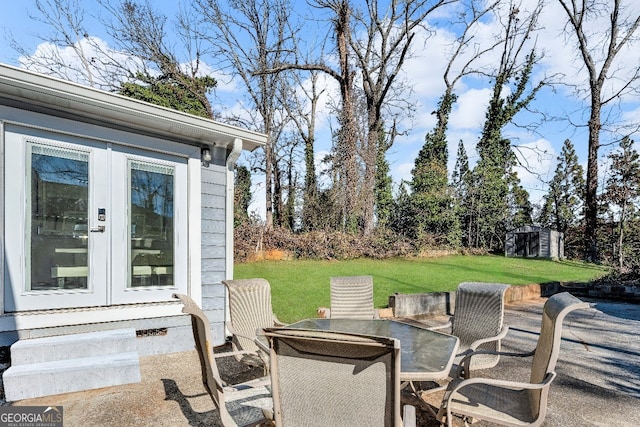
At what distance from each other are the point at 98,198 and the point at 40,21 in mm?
13481

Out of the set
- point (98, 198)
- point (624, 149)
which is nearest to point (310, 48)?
point (624, 149)

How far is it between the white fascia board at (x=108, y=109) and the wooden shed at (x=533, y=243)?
47.0 ft

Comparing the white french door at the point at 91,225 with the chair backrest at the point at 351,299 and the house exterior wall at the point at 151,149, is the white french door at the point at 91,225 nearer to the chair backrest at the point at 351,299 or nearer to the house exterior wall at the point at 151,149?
the house exterior wall at the point at 151,149

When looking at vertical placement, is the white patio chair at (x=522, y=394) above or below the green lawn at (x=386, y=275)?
above

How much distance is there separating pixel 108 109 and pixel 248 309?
8.06 ft

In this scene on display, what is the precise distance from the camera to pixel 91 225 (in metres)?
3.86

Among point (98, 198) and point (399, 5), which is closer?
point (98, 198)

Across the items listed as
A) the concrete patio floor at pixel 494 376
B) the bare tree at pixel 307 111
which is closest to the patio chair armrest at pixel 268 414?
the concrete patio floor at pixel 494 376

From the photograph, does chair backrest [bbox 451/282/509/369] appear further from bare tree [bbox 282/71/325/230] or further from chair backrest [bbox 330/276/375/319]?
bare tree [bbox 282/71/325/230]

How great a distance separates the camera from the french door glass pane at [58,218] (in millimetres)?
3609

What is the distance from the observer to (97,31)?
14.0 metres

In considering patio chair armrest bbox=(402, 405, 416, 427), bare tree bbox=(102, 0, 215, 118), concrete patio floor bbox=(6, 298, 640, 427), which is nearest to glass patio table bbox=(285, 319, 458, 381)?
patio chair armrest bbox=(402, 405, 416, 427)

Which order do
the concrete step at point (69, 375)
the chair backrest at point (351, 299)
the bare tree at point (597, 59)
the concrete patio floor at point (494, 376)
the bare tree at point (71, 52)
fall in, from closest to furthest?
1. the concrete patio floor at point (494, 376)
2. the concrete step at point (69, 375)
3. the chair backrest at point (351, 299)
4. the bare tree at point (71, 52)
5. the bare tree at point (597, 59)

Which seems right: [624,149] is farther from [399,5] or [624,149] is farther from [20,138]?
[20,138]
